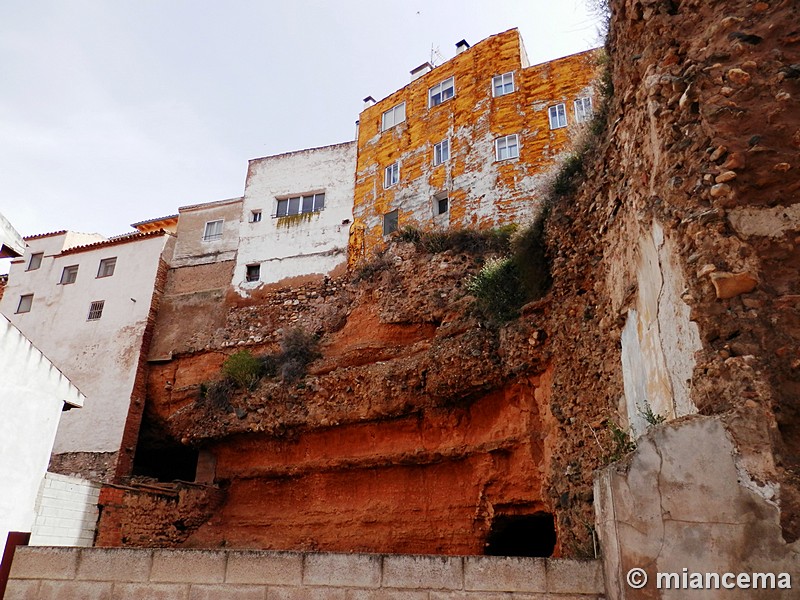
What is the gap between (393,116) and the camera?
1040 inches

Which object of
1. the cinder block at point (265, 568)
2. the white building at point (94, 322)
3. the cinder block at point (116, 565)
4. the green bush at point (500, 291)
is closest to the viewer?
the cinder block at point (265, 568)

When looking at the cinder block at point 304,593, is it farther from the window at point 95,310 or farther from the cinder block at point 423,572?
the window at point 95,310

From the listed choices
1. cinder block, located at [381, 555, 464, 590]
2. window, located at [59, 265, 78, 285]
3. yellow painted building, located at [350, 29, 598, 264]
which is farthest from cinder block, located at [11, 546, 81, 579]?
window, located at [59, 265, 78, 285]

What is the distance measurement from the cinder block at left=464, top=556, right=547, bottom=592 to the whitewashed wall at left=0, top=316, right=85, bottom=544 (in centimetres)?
986

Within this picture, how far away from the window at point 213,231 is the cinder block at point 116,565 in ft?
72.0

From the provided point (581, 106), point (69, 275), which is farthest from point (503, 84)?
point (69, 275)

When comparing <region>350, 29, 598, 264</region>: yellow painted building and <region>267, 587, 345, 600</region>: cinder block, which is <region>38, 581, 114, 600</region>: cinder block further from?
<region>350, 29, 598, 264</region>: yellow painted building

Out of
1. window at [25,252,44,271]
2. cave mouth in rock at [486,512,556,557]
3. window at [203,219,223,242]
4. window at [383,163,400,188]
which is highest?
window at [383,163,400,188]

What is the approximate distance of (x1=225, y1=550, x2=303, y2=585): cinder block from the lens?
492cm

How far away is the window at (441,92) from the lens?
81.6 ft

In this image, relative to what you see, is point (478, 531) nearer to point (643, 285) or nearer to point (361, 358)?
point (361, 358)

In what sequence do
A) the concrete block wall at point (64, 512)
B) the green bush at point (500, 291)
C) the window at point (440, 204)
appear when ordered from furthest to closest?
the window at point (440, 204) < the green bush at point (500, 291) < the concrete block wall at point (64, 512)

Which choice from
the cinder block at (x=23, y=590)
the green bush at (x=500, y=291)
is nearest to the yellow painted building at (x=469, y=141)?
the green bush at (x=500, y=291)

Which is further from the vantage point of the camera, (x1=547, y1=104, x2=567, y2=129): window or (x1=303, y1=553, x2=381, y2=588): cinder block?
(x1=547, y1=104, x2=567, y2=129): window
